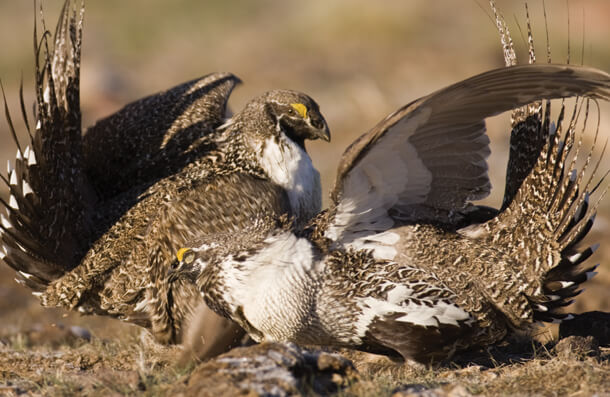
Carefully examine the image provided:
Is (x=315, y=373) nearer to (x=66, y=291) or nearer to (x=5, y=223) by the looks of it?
(x=66, y=291)

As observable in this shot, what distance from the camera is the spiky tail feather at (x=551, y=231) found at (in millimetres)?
4801

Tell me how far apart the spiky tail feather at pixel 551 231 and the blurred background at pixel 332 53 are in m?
6.47

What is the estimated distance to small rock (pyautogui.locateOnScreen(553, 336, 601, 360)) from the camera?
15.8 ft

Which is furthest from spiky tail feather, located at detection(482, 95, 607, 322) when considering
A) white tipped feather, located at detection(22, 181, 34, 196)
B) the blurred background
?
the blurred background

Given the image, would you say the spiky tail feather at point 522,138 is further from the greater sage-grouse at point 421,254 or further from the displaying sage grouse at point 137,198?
the displaying sage grouse at point 137,198

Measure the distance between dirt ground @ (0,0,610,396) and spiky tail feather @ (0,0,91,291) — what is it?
27.6 inches

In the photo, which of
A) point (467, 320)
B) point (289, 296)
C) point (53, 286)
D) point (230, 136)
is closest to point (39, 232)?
point (53, 286)

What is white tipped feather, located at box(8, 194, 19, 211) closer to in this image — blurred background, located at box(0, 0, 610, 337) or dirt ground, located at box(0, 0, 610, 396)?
dirt ground, located at box(0, 0, 610, 396)

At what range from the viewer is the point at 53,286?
226 inches

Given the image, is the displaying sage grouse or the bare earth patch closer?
the bare earth patch

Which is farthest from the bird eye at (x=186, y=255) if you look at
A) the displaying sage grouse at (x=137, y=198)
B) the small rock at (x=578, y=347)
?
the small rock at (x=578, y=347)

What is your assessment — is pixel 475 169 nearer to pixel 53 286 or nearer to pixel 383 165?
pixel 383 165

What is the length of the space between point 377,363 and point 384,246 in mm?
862

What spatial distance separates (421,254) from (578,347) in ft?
3.74
